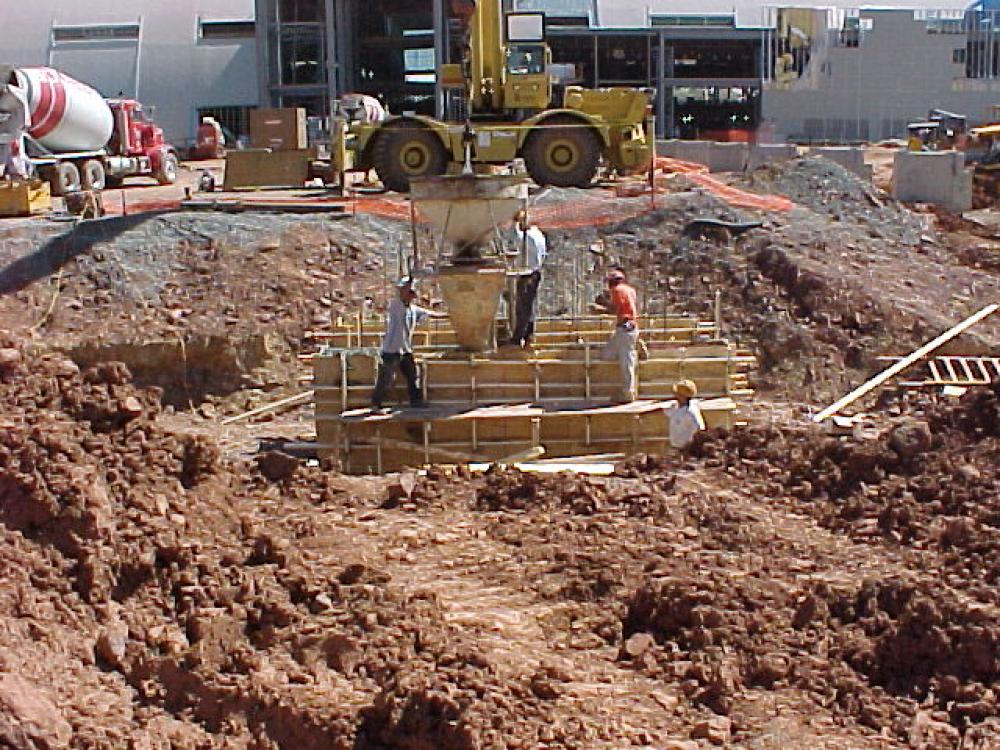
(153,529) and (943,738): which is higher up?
(153,529)

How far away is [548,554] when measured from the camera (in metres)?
8.17

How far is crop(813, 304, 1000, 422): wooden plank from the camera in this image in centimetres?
1358

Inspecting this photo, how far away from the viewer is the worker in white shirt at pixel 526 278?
12867mm

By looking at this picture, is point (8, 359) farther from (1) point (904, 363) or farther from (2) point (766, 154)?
(2) point (766, 154)

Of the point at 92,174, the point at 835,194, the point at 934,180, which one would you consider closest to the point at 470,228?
the point at 835,194

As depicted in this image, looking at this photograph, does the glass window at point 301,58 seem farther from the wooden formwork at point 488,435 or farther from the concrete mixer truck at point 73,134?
the wooden formwork at point 488,435

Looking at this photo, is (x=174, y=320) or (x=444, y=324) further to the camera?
(x=174, y=320)

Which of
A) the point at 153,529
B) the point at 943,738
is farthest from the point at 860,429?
the point at 153,529

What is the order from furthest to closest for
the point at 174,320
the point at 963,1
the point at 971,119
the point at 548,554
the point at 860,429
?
the point at 963,1 < the point at 971,119 < the point at 174,320 < the point at 860,429 < the point at 548,554

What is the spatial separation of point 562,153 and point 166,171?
1100 cm

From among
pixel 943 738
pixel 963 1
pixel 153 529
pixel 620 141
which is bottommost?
pixel 943 738

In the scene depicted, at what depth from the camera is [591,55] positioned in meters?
52.6

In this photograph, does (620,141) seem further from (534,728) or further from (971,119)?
(971,119)

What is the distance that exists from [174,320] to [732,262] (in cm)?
704
